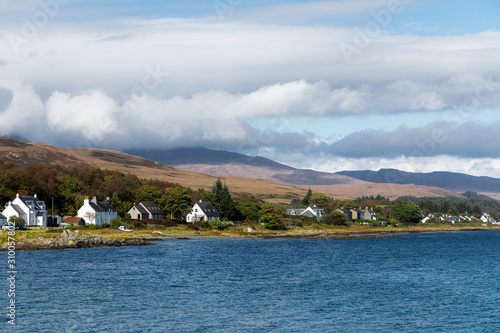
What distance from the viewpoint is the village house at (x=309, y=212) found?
172m

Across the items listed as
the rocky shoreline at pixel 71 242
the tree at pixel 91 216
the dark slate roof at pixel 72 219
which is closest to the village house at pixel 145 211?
the tree at pixel 91 216

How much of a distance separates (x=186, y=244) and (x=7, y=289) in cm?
4644

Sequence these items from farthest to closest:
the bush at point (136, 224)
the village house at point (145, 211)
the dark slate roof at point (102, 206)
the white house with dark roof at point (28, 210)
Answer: the village house at point (145, 211) < the dark slate roof at point (102, 206) < the bush at point (136, 224) < the white house with dark roof at point (28, 210)

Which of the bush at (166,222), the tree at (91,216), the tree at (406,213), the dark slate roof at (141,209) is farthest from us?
the tree at (406,213)

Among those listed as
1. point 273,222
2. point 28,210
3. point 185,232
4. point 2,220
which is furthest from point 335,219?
point 2,220

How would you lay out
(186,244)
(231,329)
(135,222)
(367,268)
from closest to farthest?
1. (231,329)
2. (367,268)
3. (186,244)
4. (135,222)

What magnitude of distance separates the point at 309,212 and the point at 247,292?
427 feet

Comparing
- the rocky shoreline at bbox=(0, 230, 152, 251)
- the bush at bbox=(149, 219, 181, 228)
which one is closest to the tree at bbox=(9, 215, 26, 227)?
the rocky shoreline at bbox=(0, 230, 152, 251)

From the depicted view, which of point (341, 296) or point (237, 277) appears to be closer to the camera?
point (341, 296)

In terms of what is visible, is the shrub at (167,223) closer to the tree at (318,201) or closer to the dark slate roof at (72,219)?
the dark slate roof at (72,219)

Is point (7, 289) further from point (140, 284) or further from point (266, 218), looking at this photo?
point (266, 218)

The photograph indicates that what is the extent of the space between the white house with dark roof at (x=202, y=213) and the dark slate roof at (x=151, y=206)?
7361mm

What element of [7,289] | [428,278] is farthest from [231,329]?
[428,278]

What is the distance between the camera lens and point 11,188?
112562 millimetres
